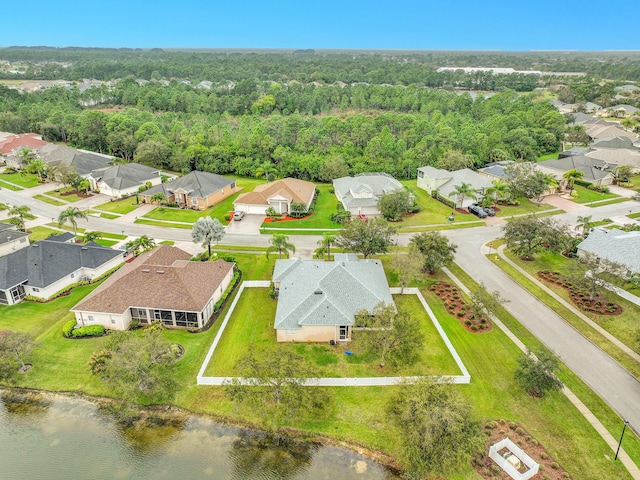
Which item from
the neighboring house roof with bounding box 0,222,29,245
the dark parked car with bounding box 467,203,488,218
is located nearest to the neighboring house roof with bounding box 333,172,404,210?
the dark parked car with bounding box 467,203,488,218

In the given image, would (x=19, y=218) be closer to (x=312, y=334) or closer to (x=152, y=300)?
(x=152, y=300)

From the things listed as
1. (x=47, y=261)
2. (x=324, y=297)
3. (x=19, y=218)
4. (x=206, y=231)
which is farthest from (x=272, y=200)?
(x=19, y=218)

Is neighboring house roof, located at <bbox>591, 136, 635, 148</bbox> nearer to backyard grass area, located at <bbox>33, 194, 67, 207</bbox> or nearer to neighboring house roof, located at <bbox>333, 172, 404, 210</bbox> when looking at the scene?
neighboring house roof, located at <bbox>333, 172, 404, 210</bbox>

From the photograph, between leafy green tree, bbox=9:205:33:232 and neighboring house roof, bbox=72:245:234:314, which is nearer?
neighboring house roof, bbox=72:245:234:314

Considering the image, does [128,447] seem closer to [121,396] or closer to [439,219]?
[121,396]

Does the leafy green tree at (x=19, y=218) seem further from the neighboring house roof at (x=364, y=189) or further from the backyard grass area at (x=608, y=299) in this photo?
the backyard grass area at (x=608, y=299)

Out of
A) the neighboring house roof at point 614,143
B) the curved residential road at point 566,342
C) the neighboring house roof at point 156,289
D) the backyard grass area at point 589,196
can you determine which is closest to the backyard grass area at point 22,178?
the neighboring house roof at point 156,289
